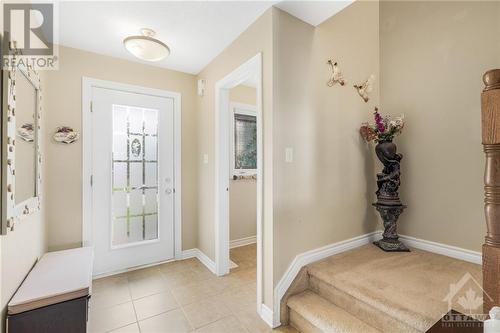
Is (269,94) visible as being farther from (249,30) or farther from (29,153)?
(29,153)

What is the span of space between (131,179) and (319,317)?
235cm

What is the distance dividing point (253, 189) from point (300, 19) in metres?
2.46

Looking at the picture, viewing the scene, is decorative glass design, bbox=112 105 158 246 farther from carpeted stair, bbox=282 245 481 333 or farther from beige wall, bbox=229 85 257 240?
carpeted stair, bbox=282 245 481 333

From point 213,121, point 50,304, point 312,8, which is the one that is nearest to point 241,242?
point 213,121

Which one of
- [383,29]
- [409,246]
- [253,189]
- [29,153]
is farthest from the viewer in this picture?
[253,189]

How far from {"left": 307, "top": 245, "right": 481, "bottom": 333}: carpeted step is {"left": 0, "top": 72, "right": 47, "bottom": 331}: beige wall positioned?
6.39ft

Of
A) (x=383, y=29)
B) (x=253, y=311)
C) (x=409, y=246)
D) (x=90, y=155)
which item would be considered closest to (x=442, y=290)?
(x=409, y=246)

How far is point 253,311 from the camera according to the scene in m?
2.01

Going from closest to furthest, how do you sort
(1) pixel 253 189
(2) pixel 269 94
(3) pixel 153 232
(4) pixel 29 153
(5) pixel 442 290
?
(5) pixel 442 290, (4) pixel 29 153, (2) pixel 269 94, (3) pixel 153 232, (1) pixel 253 189

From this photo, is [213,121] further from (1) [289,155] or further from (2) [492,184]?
(2) [492,184]

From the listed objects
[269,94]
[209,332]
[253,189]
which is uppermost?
[269,94]

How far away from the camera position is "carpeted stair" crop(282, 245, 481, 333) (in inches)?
56.6

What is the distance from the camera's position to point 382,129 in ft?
7.62

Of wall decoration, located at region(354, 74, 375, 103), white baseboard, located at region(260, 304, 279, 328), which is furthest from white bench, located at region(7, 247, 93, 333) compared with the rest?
wall decoration, located at region(354, 74, 375, 103)
